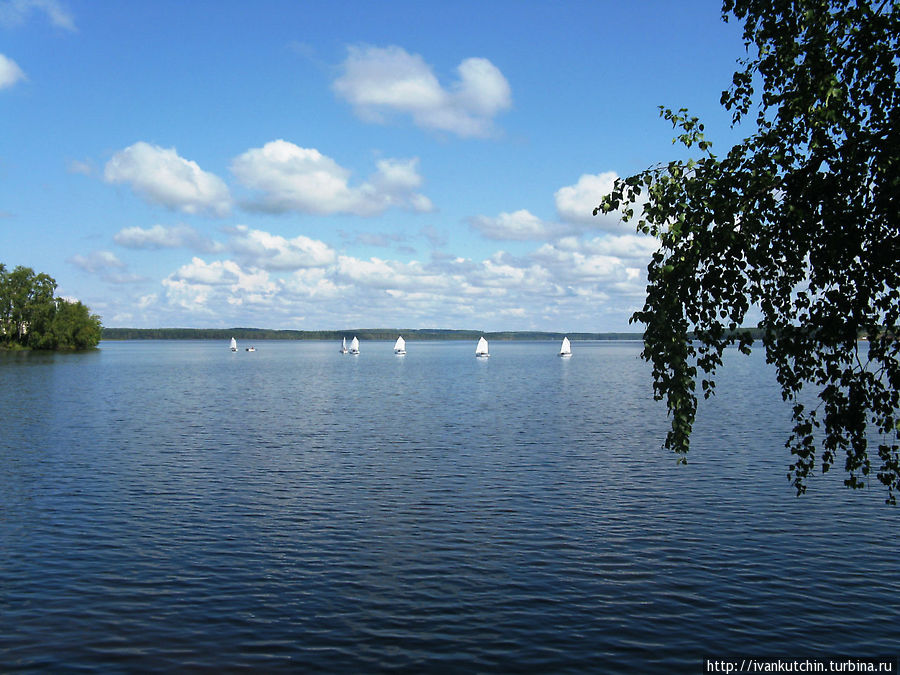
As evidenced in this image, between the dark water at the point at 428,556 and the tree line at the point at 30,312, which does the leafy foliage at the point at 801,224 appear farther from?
the tree line at the point at 30,312

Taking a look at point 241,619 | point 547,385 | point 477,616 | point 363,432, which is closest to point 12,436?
point 363,432

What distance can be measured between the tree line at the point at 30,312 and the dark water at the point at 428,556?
541ft

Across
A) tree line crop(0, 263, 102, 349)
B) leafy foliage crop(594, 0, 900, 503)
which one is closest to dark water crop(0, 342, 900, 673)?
leafy foliage crop(594, 0, 900, 503)

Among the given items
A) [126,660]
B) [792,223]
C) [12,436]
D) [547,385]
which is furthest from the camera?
[547,385]

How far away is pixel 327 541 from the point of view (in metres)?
21.8

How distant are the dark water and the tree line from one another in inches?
6486

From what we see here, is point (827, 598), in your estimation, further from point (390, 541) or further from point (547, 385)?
point (547, 385)

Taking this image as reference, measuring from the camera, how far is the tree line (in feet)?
599

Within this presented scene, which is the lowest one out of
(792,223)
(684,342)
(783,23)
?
(684,342)

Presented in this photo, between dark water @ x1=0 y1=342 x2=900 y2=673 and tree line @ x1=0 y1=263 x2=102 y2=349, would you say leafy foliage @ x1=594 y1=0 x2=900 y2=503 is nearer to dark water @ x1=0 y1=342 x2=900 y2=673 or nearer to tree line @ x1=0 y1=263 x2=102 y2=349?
dark water @ x1=0 y1=342 x2=900 y2=673

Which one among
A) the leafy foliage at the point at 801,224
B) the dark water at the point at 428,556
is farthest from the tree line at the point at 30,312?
the leafy foliage at the point at 801,224

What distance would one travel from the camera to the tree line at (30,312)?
18250 cm

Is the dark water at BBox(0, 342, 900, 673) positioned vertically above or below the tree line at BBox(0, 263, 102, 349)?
below

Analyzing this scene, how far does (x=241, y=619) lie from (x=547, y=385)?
80.5 meters
